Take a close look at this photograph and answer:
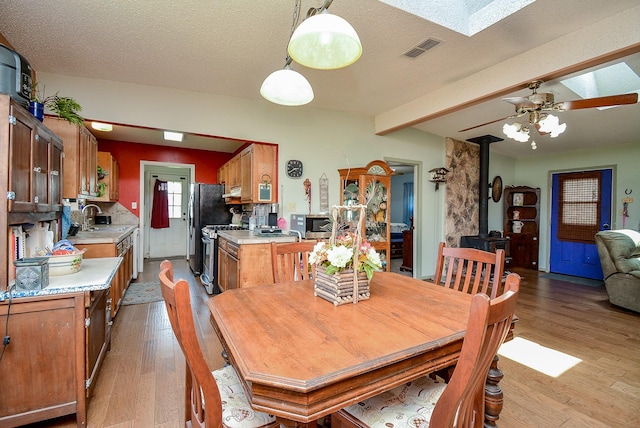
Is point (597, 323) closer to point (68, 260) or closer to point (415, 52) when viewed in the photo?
point (415, 52)

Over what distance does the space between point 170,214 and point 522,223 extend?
8039 millimetres

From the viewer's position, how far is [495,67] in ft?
9.98

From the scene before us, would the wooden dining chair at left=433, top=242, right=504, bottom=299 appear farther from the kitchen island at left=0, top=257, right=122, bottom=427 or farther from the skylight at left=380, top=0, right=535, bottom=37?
the kitchen island at left=0, top=257, right=122, bottom=427

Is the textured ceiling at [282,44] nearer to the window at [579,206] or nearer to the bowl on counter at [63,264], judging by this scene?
the bowl on counter at [63,264]

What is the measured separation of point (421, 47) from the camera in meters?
2.68

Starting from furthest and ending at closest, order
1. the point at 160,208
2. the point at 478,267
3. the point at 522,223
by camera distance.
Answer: the point at 160,208 < the point at 522,223 < the point at 478,267

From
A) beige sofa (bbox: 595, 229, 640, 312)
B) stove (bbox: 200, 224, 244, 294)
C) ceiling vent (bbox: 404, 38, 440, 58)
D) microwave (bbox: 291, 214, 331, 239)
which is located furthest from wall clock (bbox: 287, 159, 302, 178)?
beige sofa (bbox: 595, 229, 640, 312)

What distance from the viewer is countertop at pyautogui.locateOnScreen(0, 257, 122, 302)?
5.01ft

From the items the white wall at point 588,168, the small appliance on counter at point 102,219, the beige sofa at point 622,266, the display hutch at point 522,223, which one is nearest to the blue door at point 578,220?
the white wall at point 588,168

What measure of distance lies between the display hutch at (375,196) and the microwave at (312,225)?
59 cm

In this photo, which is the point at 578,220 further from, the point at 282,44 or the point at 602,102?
the point at 282,44

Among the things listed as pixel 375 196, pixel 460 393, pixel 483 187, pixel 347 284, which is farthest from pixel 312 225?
pixel 483 187

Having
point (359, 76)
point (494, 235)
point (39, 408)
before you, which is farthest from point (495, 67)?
point (39, 408)

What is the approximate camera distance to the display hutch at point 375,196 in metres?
4.41
